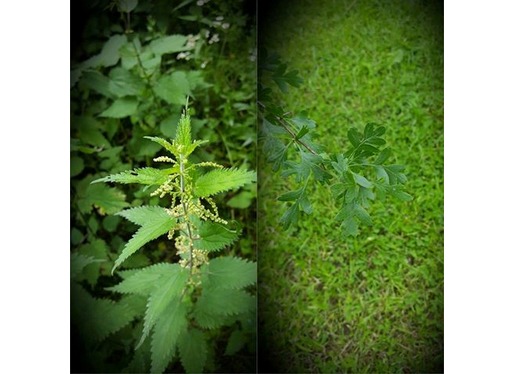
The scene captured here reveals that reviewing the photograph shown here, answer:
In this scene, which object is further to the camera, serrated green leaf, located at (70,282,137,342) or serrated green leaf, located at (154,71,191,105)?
serrated green leaf, located at (154,71,191,105)

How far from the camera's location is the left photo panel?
170 centimetres

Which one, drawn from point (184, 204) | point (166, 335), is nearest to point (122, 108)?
point (184, 204)

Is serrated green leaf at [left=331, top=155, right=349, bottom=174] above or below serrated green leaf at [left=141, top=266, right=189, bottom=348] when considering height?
above

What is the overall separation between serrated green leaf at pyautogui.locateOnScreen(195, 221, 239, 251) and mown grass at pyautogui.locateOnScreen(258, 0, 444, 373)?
0.43 ft

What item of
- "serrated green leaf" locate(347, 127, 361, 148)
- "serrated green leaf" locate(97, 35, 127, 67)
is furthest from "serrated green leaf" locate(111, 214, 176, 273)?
"serrated green leaf" locate(347, 127, 361, 148)

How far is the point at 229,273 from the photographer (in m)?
1.84

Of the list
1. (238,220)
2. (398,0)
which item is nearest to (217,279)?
(238,220)

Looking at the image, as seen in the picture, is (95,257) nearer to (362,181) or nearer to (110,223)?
(110,223)

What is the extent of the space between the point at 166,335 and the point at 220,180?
18.1 inches

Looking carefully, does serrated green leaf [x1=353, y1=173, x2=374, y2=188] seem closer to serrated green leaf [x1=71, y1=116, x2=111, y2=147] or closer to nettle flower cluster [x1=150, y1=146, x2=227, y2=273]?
nettle flower cluster [x1=150, y1=146, x2=227, y2=273]

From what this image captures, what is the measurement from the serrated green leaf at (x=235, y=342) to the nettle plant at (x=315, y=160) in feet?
1.13

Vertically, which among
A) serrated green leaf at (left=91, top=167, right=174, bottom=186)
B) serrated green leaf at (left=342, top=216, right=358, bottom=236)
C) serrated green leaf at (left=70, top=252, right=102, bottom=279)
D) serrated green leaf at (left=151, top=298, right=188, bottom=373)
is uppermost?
serrated green leaf at (left=91, top=167, right=174, bottom=186)

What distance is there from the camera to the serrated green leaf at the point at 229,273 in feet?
5.94
